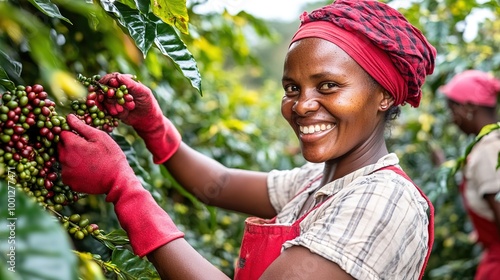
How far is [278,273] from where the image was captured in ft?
3.86

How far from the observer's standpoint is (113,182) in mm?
1281

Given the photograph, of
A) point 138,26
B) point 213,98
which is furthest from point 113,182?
point 213,98

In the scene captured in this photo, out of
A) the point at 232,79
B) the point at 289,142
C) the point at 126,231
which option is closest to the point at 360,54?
the point at 126,231

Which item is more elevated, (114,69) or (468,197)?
(114,69)

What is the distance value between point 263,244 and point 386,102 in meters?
0.47

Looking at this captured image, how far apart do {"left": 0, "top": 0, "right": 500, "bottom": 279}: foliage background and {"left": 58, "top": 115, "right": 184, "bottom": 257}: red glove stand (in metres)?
0.09

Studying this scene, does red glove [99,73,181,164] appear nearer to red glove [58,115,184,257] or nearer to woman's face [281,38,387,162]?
red glove [58,115,184,257]

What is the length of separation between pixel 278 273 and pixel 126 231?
347 mm

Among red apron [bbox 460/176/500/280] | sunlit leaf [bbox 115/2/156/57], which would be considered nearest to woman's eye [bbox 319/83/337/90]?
sunlit leaf [bbox 115/2/156/57]

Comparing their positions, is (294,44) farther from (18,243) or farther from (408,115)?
(408,115)

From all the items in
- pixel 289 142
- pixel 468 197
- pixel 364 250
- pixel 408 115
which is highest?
pixel 364 250

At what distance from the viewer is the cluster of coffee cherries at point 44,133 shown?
1089 mm

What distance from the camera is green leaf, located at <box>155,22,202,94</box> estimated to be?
1.28 metres

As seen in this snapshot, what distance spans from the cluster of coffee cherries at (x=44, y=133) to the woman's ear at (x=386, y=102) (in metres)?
0.61
